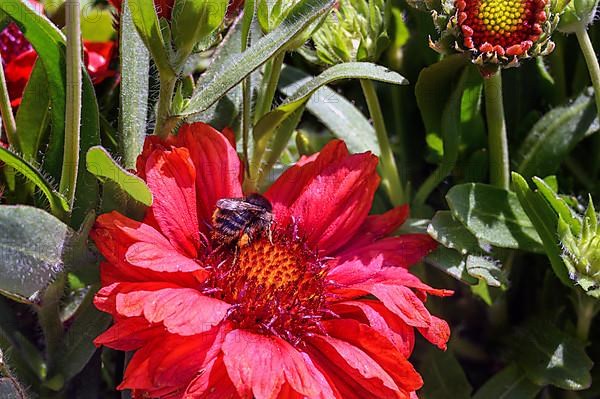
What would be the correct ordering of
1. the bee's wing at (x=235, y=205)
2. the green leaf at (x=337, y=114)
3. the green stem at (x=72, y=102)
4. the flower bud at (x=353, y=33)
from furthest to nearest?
1. the green leaf at (x=337, y=114)
2. the flower bud at (x=353, y=33)
3. the bee's wing at (x=235, y=205)
4. the green stem at (x=72, y=102)

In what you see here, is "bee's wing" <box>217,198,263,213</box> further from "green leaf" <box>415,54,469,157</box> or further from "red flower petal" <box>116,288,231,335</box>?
"green leaf" <box>415,54,469,157</box>

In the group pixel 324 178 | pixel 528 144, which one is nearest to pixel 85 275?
pixel 324 178

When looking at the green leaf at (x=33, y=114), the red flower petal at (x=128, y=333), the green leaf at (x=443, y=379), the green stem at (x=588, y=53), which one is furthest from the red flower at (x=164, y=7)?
the green leaf at (x=443, y=379)

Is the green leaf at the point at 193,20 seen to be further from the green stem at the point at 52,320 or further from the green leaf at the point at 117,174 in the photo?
the green stem at the point at 52,320

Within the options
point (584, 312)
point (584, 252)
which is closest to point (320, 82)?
point (584, 252)

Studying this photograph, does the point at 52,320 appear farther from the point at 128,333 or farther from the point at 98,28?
the point at 98,28

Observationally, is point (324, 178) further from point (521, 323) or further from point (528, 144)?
point (521, 323)

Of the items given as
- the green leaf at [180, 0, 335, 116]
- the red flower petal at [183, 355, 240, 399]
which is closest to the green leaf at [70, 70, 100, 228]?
the green leaf at [180, 0, 335, 116]
